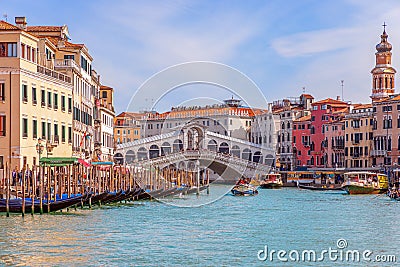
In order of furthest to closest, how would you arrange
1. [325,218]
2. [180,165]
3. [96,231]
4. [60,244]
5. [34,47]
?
[180,165], [34,47], [325,218], [96,231], [60,244]

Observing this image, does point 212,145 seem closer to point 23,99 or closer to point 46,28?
point 46,28

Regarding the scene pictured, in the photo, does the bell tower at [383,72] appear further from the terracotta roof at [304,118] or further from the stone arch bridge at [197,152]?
the stone arch bridge at [197,152]

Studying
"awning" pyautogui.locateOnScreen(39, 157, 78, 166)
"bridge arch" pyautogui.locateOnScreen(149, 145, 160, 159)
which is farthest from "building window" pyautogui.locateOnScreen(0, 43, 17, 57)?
"bridge arch" pyautogui.locateOnScreen(149, 145, 160, 159)

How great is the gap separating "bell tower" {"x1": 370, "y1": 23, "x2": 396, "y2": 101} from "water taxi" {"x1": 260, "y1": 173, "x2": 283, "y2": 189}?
20.4 feet

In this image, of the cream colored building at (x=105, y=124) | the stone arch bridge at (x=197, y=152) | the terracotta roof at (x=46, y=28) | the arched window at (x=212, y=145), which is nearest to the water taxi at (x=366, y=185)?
the stone arch bridge at (x=197, y=152)

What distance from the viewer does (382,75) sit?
39.6 meters

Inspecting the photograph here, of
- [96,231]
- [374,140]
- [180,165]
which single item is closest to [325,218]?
[96,231]

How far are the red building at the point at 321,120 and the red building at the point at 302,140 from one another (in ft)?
1.07

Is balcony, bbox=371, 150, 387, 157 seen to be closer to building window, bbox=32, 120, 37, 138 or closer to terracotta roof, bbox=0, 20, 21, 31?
building window, bbox=32, 120, 37, 138

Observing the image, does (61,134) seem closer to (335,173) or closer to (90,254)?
(90,254)

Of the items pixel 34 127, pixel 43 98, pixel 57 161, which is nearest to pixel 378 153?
pixel 43 98

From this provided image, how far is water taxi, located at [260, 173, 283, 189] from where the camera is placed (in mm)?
35938

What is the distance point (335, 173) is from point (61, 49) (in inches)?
A: 725

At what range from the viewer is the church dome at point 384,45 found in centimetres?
3972
